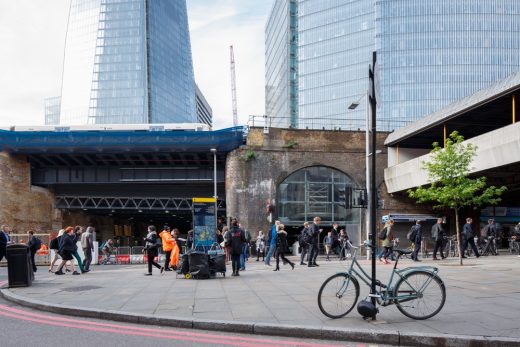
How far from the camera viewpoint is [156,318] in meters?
7.81

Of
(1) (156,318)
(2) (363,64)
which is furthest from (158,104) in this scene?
(1) (156,318)

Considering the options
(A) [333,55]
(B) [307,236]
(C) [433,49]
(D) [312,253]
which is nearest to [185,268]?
(B) [307,236]

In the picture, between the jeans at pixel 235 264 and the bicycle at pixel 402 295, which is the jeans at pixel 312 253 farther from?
the bicycle at pixel 402 295

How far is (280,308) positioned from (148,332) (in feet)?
7.66

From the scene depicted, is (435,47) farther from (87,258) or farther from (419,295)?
(419,295)

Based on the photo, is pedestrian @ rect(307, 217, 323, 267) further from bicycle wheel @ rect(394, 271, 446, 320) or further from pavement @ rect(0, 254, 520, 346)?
bicycle wheel @ rect(394, 271, 446, 320)

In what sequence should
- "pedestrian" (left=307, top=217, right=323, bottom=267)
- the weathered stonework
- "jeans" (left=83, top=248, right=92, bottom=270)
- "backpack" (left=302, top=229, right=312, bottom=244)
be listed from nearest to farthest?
"pedestrian" (left=307, top=217, right=323, bottom=267), "backpack" (left=302, top=229, right=312, bottom=244), "jeans" (left=83, top=248, right=92, bottom=270), the weathered stonework

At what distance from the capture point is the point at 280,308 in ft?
28.2

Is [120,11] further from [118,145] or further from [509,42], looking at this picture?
[118,145]

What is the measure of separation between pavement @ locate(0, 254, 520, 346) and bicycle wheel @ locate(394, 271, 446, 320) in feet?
0.47

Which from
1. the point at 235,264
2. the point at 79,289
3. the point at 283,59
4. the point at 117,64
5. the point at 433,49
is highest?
the point at 117,64

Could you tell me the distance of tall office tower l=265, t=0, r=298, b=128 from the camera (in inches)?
4722

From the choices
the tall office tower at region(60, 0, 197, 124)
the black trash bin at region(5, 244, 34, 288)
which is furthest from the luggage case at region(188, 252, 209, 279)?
the tall office tower at region(60, 0, 197, 124)

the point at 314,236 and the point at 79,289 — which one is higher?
the point at 314,236
